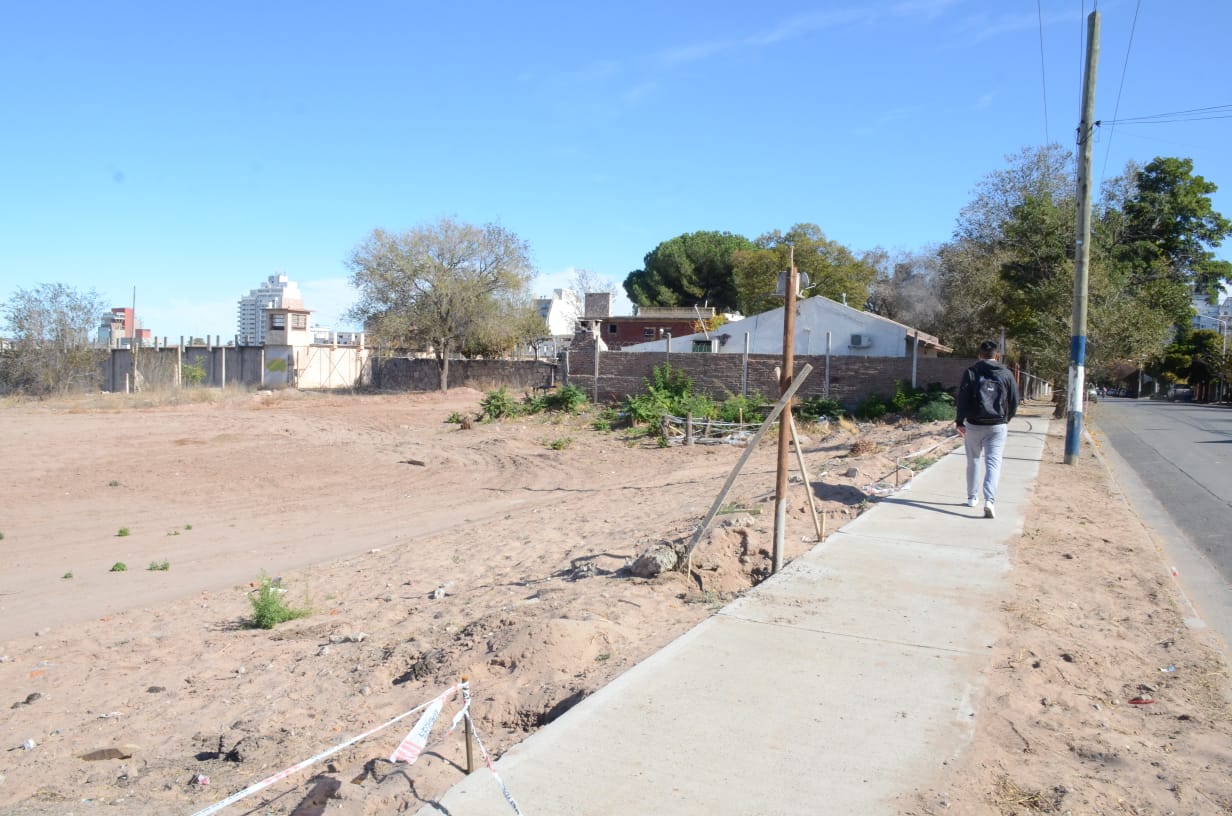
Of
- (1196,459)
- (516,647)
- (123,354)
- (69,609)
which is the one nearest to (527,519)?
(69,609)

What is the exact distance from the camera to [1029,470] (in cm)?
1348

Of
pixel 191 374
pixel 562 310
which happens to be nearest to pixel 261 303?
pixel 562 310

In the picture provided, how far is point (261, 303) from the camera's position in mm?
115000

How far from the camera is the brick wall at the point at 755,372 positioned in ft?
91.2

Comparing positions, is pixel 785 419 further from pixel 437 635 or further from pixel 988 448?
pixel 437 635

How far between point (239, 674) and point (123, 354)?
43.5m

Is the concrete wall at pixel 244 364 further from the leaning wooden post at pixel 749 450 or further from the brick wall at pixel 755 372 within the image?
the leaning wooden post at pixel 749 450

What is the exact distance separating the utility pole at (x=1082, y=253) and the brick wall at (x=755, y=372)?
11207 millimetres

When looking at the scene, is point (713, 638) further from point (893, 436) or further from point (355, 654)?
point (893, 436)

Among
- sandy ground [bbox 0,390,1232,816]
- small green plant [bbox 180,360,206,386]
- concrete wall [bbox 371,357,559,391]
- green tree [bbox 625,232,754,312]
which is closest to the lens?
sandy ground [bbox 0,390,1232,816]

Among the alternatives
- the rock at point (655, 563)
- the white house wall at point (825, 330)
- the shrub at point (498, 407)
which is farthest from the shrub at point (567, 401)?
the rock at point (655, 563)

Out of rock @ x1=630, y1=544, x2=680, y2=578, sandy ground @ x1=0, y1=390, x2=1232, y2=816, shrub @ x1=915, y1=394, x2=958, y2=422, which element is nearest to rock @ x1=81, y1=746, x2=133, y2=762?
sandy ground @ x1=0, y1=390, x2=1232, y2=816

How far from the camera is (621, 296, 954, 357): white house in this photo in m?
36.8

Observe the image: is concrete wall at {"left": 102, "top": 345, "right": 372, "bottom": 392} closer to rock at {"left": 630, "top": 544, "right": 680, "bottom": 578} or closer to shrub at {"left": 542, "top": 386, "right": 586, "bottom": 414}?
shrub at {"left": 542, "top": 386, "right": 586, "bottom": 414}
